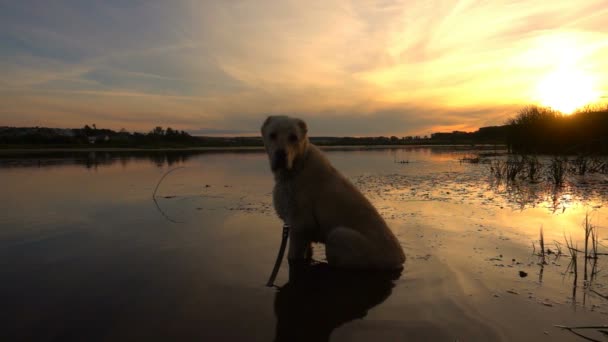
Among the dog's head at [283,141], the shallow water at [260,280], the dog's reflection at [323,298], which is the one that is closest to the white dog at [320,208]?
the dog's head at [283,141]

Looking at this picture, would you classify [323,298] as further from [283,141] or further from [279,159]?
[283,141]

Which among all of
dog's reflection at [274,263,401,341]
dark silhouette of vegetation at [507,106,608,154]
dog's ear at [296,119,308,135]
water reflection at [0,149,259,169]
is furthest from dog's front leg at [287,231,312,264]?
dark silhouette of vegetation at [507,106,608,154]

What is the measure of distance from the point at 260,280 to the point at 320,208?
1.20m

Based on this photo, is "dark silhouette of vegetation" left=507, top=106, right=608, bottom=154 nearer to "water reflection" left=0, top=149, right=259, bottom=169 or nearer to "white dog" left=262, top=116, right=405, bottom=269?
"white dog" left=262, top=116, right=405, bottom=269

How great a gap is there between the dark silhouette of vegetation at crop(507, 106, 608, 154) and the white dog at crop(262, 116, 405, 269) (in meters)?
20.7

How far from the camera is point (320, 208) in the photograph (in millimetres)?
4492

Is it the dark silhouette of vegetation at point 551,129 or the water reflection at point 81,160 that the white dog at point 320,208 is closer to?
the water reflection at point 81,160

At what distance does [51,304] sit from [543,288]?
5.40m

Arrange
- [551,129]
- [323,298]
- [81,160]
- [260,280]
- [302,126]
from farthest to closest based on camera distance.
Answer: [81,160], [551,129], [302,126], [260,280], [323,298]

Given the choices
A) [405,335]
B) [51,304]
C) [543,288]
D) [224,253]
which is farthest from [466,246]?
[51,304]

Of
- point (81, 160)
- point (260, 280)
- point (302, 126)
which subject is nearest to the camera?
point (260, 280)

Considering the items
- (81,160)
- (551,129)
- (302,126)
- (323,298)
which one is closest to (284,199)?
(302,126)

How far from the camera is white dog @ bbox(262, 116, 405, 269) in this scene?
432cm

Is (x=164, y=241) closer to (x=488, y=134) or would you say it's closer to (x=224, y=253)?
(x=224, y=253)
